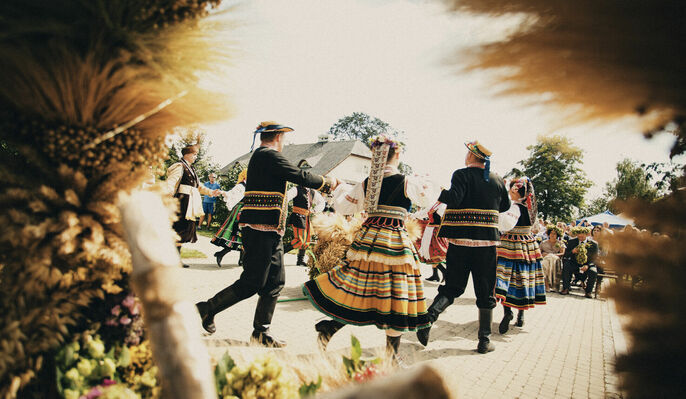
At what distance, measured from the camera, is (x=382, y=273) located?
10.7 ft

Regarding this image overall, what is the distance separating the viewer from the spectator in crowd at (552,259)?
9.12 m

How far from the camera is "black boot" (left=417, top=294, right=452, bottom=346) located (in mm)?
3955

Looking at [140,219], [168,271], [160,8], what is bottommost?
[168,271]

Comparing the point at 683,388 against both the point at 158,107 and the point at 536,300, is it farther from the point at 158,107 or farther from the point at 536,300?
the point at 536,300

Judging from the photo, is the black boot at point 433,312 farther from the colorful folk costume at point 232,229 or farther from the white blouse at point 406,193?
the colorful folk costume at point 232,229

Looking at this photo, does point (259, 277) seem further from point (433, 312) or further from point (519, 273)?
point (519, 273)

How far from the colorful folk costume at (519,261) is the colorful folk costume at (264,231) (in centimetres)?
304

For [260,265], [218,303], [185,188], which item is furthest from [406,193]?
[185,188]

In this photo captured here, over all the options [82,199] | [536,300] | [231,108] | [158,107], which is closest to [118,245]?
[82,199]

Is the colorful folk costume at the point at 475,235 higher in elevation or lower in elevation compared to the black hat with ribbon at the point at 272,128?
lower

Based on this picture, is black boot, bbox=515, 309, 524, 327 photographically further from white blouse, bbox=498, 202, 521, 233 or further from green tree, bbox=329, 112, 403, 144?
green tree, bbox=329, 112, 403, 144

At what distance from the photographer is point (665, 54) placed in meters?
0.74

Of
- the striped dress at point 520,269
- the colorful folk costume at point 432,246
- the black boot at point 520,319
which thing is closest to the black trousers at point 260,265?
the striped dress at point 520,269

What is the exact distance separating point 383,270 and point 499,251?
282 cm
